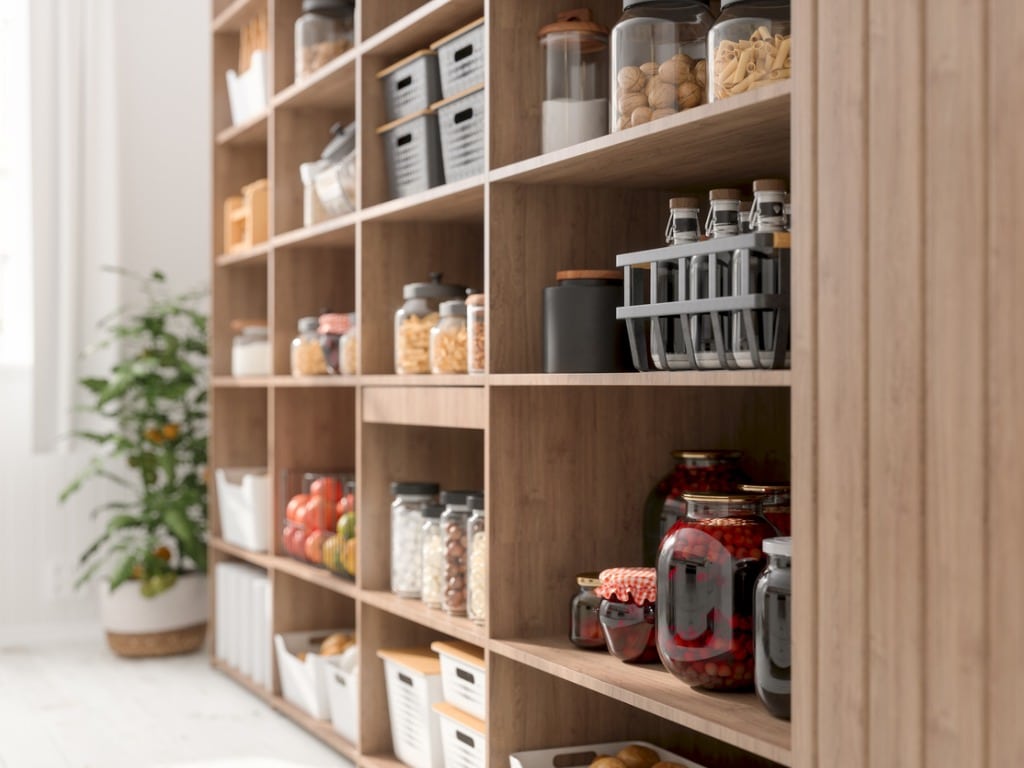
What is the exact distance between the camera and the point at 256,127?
3818 mm

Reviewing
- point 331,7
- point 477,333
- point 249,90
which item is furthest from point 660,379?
point 249,90

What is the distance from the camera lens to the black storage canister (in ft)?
7.36

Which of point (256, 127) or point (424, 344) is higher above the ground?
point (256, 127)

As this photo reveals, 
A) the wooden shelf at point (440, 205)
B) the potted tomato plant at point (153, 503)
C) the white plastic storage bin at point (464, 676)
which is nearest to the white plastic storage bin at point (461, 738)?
the white plastic storage bin at point (464, 676)

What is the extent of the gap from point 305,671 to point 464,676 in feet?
2.87

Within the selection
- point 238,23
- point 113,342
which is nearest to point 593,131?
point 238,23

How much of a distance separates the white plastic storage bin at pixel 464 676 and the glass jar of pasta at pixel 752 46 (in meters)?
1.20

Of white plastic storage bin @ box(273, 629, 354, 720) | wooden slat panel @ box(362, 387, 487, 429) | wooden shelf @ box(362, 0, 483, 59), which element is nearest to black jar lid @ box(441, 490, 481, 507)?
wooden slat panel @ box(362, 387, 487, 429)

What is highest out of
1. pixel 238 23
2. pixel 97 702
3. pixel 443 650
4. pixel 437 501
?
pixel 238 23

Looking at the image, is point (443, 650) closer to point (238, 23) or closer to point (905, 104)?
point (905, 104)

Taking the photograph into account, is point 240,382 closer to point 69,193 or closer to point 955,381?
point 69,193

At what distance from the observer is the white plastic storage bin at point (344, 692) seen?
120 inches

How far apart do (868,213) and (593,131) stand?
0.84 m

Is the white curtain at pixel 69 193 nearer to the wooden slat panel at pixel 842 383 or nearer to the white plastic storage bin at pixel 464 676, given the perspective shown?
the white plastic storage bin at pixel 464 676
